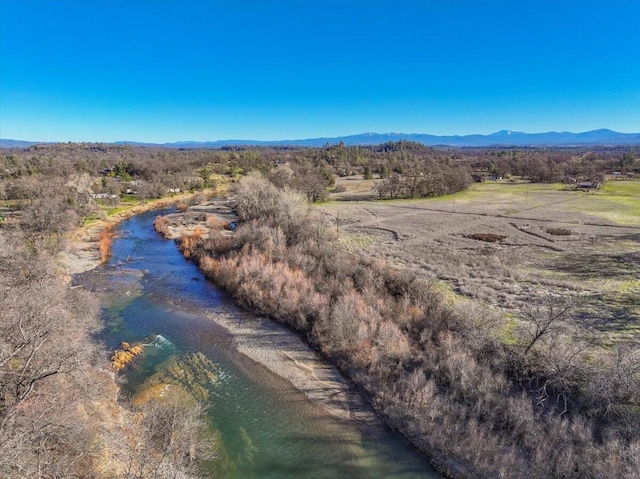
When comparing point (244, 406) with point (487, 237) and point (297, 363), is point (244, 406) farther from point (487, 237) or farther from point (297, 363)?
point (487, 237)

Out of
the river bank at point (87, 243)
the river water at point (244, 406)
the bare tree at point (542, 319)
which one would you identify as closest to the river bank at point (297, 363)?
the river water at point (244, 406)

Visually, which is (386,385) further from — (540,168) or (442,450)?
(540,168)

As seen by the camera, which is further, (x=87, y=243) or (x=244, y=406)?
(x=87, y=243)

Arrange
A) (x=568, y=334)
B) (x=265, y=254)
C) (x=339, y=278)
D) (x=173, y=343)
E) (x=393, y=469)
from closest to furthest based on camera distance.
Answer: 1. (x=393, y=469)
2. (x=568, y=334)
3. (x=173, y=343)
4. (x=339, y=278)
5. (x=265, y=254)

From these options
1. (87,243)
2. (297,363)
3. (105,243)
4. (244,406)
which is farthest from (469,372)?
(87,243)

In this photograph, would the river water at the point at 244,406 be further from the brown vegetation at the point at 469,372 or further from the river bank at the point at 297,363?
the brown vegetation at the point at 469,372

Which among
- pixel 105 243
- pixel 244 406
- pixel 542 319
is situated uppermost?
pixel 105 243

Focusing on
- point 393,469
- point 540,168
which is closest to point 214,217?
point 393,469
